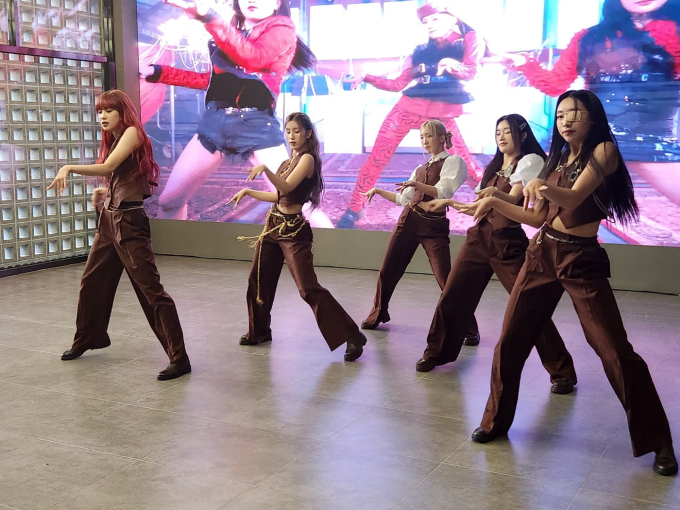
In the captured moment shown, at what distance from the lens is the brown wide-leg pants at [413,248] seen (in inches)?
205

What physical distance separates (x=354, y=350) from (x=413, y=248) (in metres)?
0.96

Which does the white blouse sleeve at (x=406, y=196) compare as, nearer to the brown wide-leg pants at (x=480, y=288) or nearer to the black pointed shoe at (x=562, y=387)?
the brown wide-leg pants at (x=480, y=288)

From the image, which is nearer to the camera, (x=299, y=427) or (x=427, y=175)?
(x=299, y=427)

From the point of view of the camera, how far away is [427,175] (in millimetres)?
5113

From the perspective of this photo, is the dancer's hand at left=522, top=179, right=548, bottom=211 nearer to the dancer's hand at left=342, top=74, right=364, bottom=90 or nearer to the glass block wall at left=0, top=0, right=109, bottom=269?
the dancer's hand at left=342, top=74, right=364, bottom=90

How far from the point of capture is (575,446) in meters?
3.45

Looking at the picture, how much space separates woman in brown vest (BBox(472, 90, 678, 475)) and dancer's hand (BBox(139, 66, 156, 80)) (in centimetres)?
654

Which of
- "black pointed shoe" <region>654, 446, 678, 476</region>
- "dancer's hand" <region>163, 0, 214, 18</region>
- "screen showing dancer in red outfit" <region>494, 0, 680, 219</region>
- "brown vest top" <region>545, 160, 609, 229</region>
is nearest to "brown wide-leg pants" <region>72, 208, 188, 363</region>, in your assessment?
"brown vest top" <region>545, 160, 609, 229</region>

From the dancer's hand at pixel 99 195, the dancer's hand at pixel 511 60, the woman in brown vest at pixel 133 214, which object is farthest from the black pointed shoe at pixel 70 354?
the dancer's hand at pixel 511 60

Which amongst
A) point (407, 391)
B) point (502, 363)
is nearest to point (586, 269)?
point (502, 363)

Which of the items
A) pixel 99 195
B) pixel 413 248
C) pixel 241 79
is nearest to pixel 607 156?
pixel 413 248

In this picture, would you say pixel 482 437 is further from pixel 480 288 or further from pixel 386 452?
pixel 480 288

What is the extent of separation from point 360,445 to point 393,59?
5.24 meters

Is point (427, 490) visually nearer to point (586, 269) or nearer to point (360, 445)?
point (360, 445)
